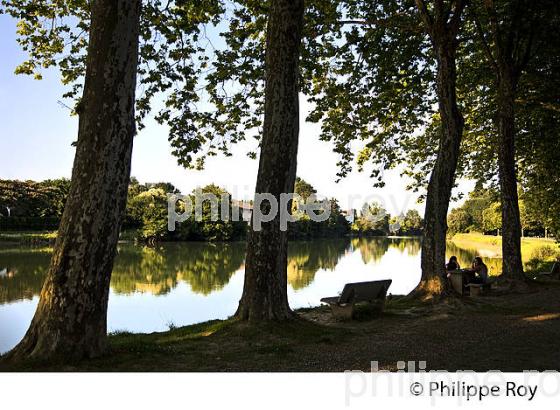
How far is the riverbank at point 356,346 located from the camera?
6098 mm

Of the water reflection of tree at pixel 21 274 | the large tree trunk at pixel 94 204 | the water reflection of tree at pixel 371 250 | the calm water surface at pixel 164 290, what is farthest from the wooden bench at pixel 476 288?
the water reflection of tree at pixel 371 250

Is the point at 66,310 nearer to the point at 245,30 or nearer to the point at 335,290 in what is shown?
the point at 245,30

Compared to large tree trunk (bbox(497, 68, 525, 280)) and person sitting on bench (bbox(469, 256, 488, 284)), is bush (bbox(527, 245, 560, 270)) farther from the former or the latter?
person sitting on bench (bbox(469, 256, 488, 284))

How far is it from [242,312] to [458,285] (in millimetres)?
7826

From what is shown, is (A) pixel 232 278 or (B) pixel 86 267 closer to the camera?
(B) pixel 86 267

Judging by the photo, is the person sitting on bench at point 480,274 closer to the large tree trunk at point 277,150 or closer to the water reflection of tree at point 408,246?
the large tree trunk at point 277,150

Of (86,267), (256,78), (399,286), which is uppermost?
(256,78)

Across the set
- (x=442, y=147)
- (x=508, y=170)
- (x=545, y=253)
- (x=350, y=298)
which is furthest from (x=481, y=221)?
(x=350, y=298)

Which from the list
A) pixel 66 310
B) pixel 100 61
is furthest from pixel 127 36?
pixel 66 310

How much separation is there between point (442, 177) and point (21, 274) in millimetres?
26682

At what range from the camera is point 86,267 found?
6.08 meters

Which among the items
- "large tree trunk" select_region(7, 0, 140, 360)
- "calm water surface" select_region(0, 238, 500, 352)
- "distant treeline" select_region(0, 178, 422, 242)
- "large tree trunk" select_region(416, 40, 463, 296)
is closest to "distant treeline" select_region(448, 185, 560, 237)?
"calm water surface" select_region(0, 238, 500, 352)

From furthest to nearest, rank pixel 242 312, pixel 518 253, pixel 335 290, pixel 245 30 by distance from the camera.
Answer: pixel 335 290 → pixel 518 253 → pixel 245 30 → pixel 242 312

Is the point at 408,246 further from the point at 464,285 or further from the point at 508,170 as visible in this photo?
the point at 464,285
